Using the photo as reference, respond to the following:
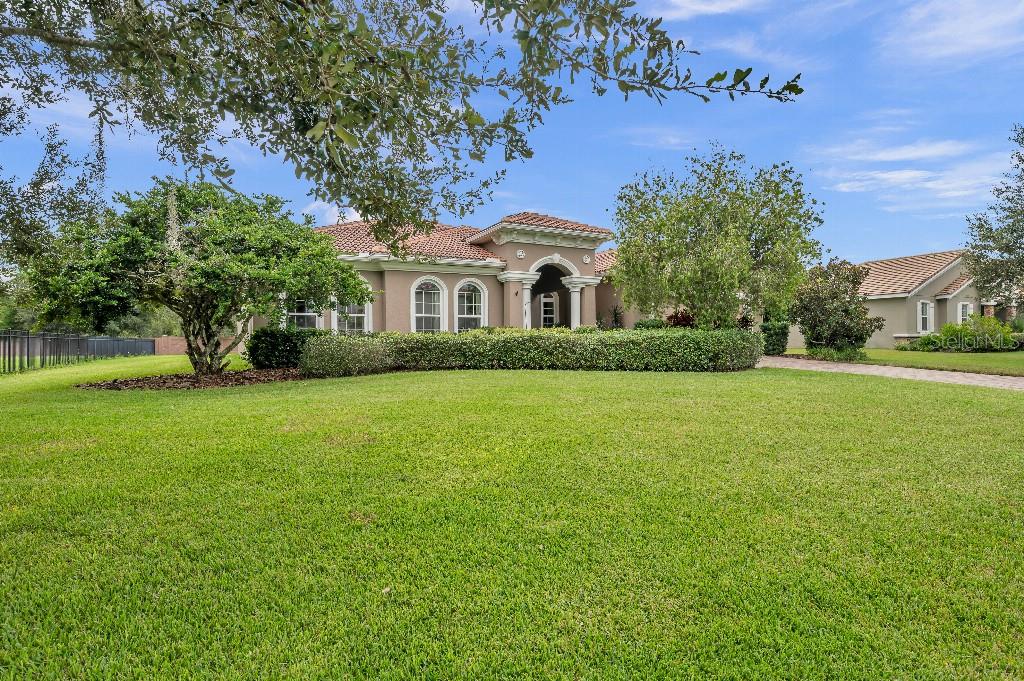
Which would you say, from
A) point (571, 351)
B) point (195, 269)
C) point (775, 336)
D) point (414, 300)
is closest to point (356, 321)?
point (414, 300)

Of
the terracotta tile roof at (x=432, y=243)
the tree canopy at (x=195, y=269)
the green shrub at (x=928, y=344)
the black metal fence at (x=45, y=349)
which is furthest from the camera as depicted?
the green shrub at (x=928, y=344)

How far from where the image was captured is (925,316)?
25938 mm

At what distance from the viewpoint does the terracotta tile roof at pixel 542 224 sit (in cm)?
1962

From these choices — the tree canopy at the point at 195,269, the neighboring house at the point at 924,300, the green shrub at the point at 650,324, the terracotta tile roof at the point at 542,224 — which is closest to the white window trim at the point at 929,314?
the neighboring house at the point at 924,300

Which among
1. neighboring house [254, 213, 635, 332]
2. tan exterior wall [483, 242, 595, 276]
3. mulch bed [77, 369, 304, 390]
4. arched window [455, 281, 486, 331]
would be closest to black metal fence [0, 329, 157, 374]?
mulch bed [77, 369, 304, 390]

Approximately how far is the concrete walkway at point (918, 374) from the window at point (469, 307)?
9801 millimetres

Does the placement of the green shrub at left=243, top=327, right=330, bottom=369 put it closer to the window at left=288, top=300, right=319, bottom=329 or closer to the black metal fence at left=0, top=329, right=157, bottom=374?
the window at left=288, top=300, right=319, bottom=329

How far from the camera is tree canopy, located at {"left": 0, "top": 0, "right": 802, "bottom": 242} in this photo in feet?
8.86

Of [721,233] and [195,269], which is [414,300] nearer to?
[195,269]

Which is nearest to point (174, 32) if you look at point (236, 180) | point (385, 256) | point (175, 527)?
point (236, 180)

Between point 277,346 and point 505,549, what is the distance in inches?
522

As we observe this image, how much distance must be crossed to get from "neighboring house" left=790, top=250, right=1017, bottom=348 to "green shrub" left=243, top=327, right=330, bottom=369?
2545 cm

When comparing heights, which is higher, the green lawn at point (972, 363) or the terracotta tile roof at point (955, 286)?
the terracotta tile roof at point (955, 286)

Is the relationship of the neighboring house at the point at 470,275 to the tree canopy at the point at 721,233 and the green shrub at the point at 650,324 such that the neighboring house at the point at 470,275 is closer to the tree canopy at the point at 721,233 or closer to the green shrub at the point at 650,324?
the green shrub at the point at 650,324
